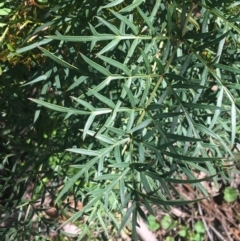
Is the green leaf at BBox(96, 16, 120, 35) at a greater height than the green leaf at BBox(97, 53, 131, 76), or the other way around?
the green leaf at BBox(96, 16, 120, 35)

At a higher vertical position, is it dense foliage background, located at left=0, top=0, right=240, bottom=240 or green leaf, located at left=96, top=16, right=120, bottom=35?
green leaf, located at left=96, top=16, right=120, bottom=35

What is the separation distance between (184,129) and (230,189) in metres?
1.28

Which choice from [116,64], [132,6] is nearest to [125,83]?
[116,64]

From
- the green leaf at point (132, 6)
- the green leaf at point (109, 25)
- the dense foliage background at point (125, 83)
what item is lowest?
the dense foliage background at point (125, 83)

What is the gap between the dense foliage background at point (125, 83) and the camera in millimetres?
871

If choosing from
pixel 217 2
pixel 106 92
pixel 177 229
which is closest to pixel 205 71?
pixel 217 2

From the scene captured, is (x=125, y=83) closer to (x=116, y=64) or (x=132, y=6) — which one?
(x=116, y=64)

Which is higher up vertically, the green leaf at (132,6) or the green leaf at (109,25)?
the green leaf at (132,6)

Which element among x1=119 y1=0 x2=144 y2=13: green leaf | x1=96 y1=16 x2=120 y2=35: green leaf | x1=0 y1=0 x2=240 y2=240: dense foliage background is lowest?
x1=0 y1=0 x2=240 y2=240: dense foliage background

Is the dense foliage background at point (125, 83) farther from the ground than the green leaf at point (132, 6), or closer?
closer

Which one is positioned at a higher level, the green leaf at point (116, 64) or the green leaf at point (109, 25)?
the green leaf at point (109, 25)

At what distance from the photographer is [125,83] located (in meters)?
0.92

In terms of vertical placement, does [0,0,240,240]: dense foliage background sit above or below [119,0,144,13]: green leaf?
below

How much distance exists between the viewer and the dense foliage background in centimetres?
87
